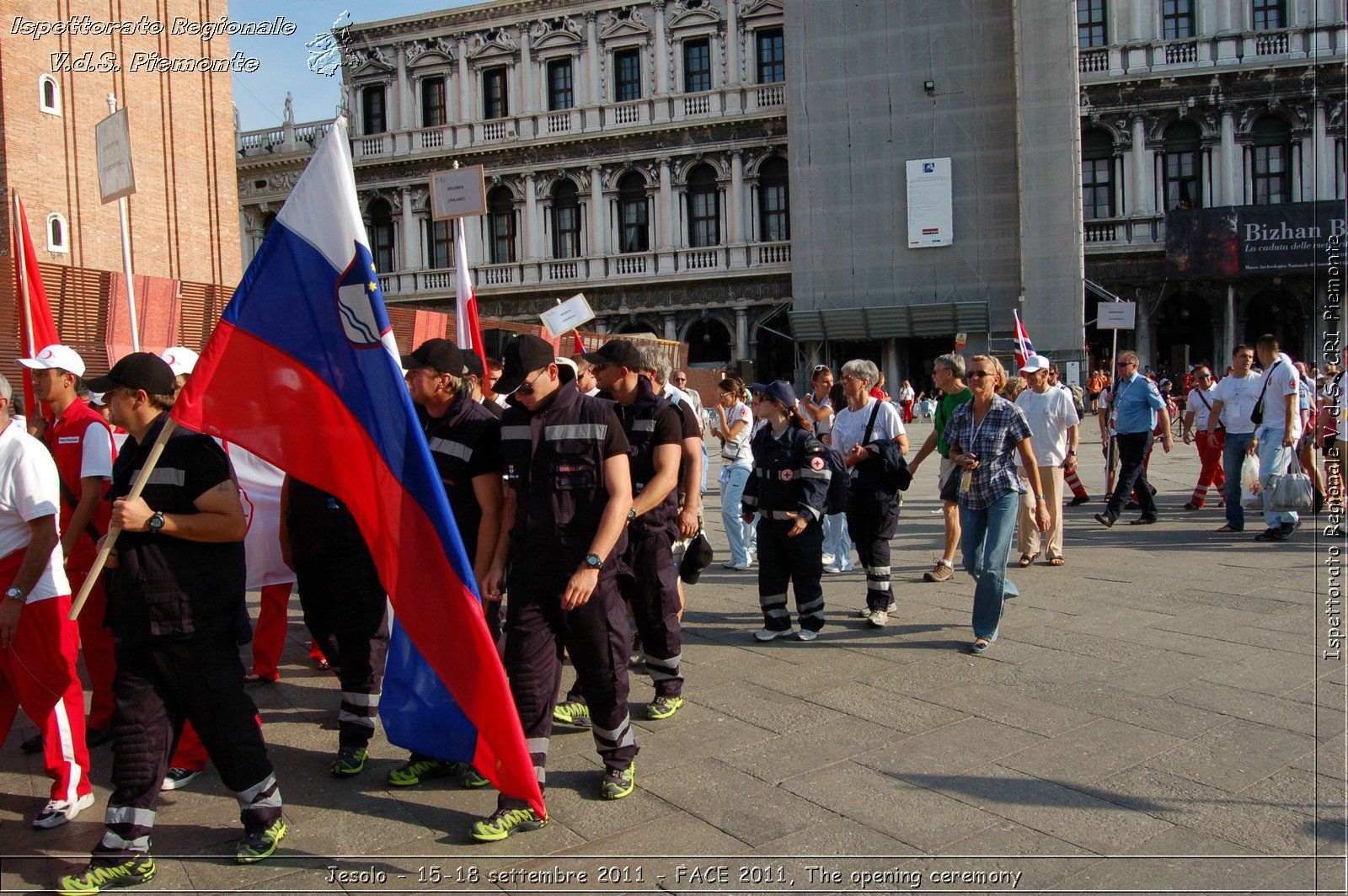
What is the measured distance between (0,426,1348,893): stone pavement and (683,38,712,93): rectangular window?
29923mm

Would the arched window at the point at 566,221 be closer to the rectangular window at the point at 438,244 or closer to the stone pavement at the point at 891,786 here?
the rectangular window at the point at 438,244

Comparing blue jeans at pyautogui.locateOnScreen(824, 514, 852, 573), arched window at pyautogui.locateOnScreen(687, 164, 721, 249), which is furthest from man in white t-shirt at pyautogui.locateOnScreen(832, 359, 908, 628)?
arched window at pyautogui.locateOnScreen(687, 164, 721, 249)

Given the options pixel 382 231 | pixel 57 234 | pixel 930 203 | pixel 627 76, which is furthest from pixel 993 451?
pixel 382 231

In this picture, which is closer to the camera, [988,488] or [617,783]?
[617,783]

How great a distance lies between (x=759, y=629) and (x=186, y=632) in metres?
3.69

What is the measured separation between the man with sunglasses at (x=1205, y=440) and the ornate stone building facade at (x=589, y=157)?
19.5 metres

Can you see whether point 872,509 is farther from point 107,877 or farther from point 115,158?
point 115,158

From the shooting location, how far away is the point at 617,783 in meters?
3.82

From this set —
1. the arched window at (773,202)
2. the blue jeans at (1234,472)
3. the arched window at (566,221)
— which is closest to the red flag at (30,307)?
the blue jeans at (1234,472)

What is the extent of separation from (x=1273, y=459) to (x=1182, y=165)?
25.1 meters

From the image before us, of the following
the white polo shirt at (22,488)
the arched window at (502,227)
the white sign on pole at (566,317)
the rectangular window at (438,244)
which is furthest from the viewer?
the rectangular window at (438,244)

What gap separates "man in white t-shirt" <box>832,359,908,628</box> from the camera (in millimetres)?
6355

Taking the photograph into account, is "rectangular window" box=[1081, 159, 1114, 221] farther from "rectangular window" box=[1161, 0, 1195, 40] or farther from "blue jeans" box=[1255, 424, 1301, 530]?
"blue jeans" box=[1255, 424, 1301, 530]

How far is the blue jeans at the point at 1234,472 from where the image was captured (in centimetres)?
939
